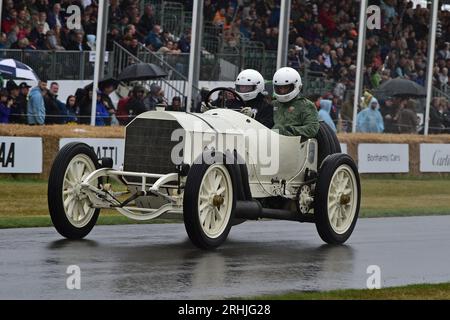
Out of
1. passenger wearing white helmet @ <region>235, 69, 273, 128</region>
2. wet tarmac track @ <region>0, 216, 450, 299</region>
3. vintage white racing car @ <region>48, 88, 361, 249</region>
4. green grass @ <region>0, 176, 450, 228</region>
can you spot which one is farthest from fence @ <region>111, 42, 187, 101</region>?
vintage white racing car @ <region>48, 88, 361, 249</region>

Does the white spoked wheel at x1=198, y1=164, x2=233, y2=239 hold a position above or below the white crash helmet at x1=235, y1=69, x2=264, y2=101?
below

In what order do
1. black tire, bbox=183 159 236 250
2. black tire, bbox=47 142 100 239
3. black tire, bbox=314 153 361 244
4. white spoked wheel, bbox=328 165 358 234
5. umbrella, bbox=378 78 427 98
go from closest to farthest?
black tire, bbox=183 159 236 250 < black tire, bbox=47 142 100 239 < black tire, bbox=314 153 361 244 < white spoked wheel, bbox=328 165 358 234 < umbrella, bbox=378 78 427 98

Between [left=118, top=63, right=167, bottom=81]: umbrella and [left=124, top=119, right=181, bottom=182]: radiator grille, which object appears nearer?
[left=124, top=119, right=181, bottom=182]: radiator grille

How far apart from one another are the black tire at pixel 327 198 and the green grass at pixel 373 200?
3.19 metres

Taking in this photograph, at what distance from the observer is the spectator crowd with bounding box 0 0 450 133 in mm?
22406

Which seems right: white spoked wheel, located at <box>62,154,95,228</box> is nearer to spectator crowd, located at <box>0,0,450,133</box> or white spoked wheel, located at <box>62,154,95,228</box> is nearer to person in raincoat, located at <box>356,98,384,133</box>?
spectator crowd, located at <box>0,0,450,133</box>

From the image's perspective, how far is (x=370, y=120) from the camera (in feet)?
91.8

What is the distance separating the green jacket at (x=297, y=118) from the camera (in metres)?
12.7

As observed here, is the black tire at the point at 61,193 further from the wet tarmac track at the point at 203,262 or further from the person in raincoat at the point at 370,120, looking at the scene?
the person in raincoat at the point at 370,120

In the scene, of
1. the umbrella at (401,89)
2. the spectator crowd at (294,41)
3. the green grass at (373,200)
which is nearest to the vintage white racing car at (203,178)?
the green grass at (373,200)

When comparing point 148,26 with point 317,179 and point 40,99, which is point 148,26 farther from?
point 317,179

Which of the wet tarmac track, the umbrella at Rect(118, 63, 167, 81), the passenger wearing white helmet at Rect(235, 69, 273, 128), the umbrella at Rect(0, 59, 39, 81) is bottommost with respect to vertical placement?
the wet tarmac track

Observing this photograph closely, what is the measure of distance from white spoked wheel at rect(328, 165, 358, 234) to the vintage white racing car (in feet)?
0.06

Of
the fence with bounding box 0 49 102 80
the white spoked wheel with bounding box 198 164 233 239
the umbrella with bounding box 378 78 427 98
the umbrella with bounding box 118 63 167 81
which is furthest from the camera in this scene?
the umbrella with bounding box 378 78 427 98
